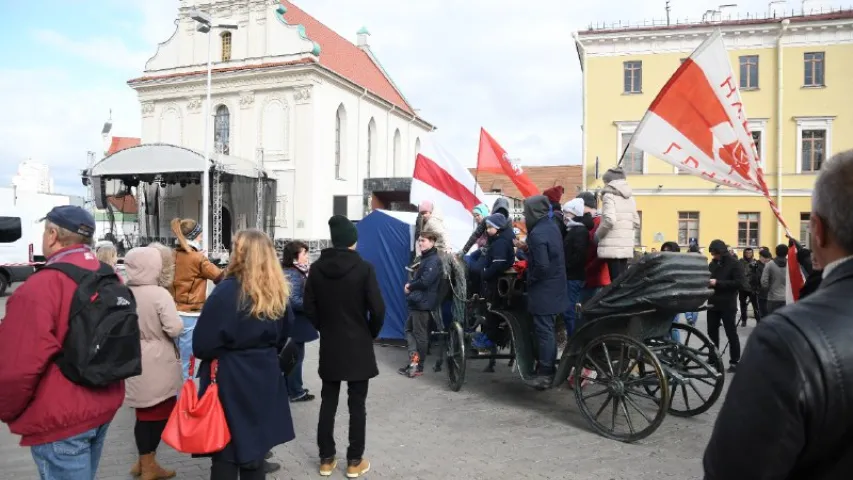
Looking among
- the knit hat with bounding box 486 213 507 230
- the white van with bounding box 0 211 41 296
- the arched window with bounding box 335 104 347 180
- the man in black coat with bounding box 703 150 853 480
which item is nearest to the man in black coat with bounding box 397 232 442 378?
the knit hat with bounding box 486 213 507 230

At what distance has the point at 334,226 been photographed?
4.97 m

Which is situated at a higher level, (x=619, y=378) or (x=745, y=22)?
(x=745, y=22)

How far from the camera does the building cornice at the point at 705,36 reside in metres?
28.8

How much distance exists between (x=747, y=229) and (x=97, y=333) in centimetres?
3159

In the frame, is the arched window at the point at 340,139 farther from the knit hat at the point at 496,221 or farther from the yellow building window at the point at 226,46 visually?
the knit hat at the point at 496,221

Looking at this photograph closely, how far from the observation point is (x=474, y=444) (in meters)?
5.64

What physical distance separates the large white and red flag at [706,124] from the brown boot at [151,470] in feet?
17.8

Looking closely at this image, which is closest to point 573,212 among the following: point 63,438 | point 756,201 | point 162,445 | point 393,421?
point 393,421

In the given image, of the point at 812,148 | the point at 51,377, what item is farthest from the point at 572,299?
the point at 812,148

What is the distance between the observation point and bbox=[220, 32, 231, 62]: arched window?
35938 millimetres

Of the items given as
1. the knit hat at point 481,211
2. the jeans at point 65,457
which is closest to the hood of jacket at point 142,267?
the jeans at point 65,457

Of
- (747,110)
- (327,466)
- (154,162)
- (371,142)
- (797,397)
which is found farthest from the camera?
(371,142)

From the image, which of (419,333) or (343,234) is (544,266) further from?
(419,333)

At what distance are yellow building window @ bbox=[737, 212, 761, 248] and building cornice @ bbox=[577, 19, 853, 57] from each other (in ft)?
26.6
